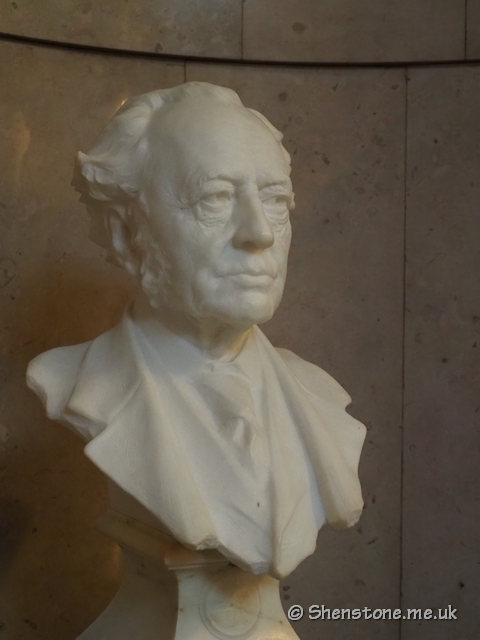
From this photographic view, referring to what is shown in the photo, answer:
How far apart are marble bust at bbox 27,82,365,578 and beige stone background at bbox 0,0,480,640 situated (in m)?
0.91

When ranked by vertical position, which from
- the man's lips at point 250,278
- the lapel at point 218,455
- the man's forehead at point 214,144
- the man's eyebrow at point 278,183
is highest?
the man's forehead at point 214,144

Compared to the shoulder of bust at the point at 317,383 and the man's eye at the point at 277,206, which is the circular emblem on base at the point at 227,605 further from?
the man's eye at the point at 277,206

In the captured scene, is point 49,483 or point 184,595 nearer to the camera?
point 184,595

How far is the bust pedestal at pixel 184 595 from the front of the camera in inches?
70.2

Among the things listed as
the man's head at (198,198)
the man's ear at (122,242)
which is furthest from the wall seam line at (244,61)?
the man's ear at (122,242)

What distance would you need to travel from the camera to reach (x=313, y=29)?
2863 mm

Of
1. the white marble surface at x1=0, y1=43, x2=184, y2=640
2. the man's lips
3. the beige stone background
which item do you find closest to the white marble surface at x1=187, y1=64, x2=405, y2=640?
the beige stone background

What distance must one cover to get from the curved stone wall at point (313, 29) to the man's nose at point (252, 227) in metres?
1.32

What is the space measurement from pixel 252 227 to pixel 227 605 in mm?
890

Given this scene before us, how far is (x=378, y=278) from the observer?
2.93 m

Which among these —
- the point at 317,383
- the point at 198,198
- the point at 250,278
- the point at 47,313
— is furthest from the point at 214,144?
the point at 47,313

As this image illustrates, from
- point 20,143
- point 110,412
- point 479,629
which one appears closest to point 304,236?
point 20,143

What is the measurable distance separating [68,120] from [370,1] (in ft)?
3.92

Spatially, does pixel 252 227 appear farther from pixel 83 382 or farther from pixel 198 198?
pixel 83 382
